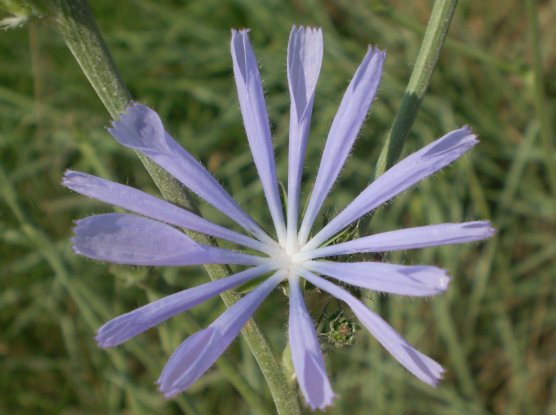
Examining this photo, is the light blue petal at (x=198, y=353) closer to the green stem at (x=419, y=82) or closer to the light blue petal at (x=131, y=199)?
the light blue petal at (x=131, y=199)

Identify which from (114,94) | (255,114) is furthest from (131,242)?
(255,114)

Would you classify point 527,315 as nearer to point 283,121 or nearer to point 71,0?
point 283,121

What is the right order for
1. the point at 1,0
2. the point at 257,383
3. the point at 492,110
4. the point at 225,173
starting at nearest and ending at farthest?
1. the point at 1,0
2. the point at 257,383
3. the point at 225,173
4. the point at 492,110

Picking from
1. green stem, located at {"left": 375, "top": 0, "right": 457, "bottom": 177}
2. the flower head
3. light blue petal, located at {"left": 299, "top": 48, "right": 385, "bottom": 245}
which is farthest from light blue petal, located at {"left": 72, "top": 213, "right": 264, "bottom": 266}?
green stem, located at {"left": 375, "top": 0, "right": 457, "bottom": 177}

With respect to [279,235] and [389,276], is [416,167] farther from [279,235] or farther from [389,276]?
[279,235]

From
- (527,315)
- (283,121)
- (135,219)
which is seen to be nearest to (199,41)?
(283,121)

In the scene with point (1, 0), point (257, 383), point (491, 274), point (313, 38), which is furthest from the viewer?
point (491, 274)
